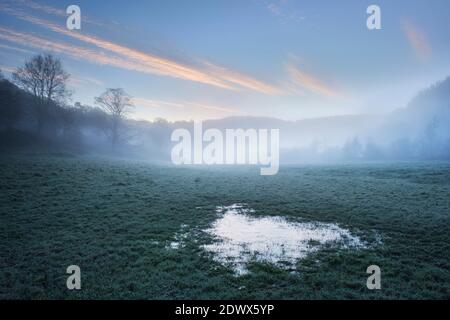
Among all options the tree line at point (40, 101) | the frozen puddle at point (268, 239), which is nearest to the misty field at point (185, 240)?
the frozen puddle at point (268, 239)

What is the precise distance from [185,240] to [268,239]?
15.1ft

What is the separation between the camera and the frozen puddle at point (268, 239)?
11.6m

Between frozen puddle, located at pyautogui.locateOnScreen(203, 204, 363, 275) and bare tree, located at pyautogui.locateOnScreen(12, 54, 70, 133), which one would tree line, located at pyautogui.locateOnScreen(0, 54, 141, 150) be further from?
frozen puddle, located at pyautogui.locateOnScreen(203, 204, 363, 275)

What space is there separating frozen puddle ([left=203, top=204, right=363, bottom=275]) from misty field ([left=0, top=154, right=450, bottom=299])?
516 mm

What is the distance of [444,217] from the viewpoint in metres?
16.8

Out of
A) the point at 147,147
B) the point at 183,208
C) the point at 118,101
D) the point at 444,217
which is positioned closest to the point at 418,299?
the point at 444,217

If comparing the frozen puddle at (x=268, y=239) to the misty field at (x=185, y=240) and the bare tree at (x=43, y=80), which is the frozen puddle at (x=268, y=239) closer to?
the misty field at (x=185, y=240)

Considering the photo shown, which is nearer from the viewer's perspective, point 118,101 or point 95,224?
Result: point 95,224

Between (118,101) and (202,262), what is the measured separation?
64345mm

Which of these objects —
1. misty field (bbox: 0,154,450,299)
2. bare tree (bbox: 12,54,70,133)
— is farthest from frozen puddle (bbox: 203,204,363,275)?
bare tree (bbox: 12,54,70,133)

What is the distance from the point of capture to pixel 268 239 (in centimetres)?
1403

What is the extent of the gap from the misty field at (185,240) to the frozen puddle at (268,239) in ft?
1.69
